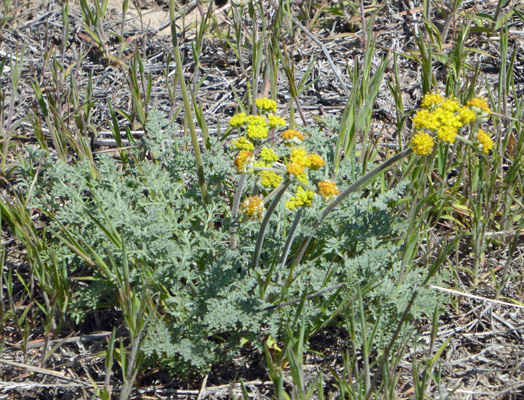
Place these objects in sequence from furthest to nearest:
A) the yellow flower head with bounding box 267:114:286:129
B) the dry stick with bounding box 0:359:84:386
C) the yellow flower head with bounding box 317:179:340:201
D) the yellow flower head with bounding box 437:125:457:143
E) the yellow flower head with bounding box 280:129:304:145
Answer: the dry stick with bounding box 0:359:84:386 < the yellow flower head with bounding box 267:114:286:129 < the yellow flower head with bounding box 280:129:304:145 < the yellow flower head with bounding box 317:179:340:201 < the yellow flower head with bounding box 437:125:457:143

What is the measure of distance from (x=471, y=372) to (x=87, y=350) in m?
2.11

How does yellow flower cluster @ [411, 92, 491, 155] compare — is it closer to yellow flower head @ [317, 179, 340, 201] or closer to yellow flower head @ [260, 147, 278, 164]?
yellow flower head @ [317, 179, 340, 201]

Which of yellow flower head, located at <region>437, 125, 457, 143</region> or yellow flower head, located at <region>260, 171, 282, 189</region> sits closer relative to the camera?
yellow flower head, located at <region>437, 125, 457, 143</region>

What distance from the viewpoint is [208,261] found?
302 cm

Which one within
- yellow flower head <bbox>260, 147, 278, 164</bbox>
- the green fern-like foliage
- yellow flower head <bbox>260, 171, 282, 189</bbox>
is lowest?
the green fern-like foliage

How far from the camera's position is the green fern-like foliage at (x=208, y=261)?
8.85 ft

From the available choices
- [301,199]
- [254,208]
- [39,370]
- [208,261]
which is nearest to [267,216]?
[254,208]

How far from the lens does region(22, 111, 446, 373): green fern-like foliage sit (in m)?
2.70

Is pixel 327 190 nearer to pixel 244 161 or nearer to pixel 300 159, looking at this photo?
pixel 300 159

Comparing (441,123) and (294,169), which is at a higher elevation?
(441,123)

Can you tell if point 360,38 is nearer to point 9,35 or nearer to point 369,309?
point 369,309

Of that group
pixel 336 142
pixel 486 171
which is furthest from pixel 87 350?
pixel 486 171

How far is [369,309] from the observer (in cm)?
294

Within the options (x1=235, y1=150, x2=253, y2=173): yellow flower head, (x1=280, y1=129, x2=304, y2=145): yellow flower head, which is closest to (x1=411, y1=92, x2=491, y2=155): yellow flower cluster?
(x1=280, y1=129, x2=304, y2=145): yellow flower head
